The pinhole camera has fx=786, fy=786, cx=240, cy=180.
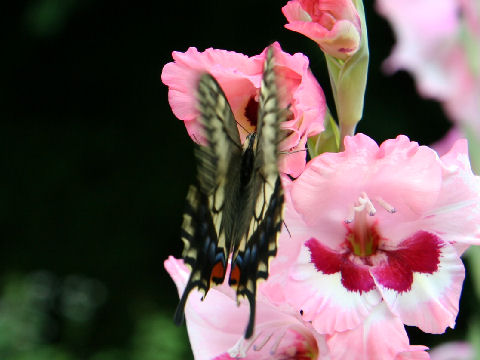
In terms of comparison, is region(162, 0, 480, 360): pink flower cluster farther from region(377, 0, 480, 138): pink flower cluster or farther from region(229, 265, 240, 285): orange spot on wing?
region(377, 0, 480, 138): pink flower cluster

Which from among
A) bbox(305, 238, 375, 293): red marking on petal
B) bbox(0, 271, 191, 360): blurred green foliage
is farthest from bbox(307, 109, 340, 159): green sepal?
bbox(0, 271, 191, 360): blurred green foliage

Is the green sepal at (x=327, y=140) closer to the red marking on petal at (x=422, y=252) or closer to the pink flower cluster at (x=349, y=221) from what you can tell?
the pink flower cluster at (x=349, y=221)

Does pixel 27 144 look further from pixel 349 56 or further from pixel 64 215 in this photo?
pixel 349 56

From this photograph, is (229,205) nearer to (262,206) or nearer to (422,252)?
(262,206)

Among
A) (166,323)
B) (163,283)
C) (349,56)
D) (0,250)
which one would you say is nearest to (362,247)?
(349,56)

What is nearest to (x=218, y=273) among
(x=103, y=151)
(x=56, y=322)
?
(x=103, y=151)
